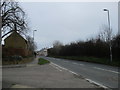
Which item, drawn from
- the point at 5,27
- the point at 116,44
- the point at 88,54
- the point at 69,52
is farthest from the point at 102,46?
the point at 69,52

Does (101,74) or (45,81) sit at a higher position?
(45,81)

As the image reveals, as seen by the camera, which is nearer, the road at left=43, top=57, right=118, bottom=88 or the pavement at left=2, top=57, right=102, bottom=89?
the pavement at left=2, top=57, right=102, bottom=89

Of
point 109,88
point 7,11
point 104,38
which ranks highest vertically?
point 7,11

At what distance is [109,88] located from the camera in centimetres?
1011

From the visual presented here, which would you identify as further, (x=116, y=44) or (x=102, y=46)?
(x=102, y=46)

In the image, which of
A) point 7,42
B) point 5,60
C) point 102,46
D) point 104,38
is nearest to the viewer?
point 5,60

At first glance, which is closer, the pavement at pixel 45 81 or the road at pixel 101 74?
the pavement at pixel 45 81

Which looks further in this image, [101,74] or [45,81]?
[101,74]

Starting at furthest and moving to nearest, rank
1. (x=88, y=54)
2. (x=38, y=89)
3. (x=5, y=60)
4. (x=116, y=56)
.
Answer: (x=88, y=54)
(x=116, y=56)
(x=5, y=60)
(x=38, y=89)

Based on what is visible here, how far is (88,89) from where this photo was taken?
9.85 meters

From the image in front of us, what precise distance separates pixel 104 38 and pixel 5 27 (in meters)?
21.4

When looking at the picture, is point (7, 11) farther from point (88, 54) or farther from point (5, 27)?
point (88, 54)

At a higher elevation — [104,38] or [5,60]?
[104,38]

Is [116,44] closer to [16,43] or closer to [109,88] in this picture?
[109,88]
